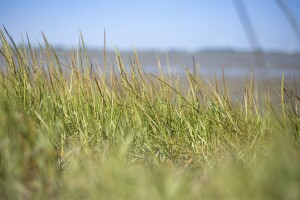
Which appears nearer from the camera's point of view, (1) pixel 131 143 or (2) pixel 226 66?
(1) pixel 131 143

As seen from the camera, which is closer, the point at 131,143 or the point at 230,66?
the point at 131,143

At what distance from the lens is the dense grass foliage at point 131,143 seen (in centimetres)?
120

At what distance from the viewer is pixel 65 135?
6.91 feet

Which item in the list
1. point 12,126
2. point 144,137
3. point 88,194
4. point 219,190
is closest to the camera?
point 219,190

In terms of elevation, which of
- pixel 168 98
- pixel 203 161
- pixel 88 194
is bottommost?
pixel 203 161

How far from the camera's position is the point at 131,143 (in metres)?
2.22

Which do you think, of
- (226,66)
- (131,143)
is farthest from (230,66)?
(131,143)

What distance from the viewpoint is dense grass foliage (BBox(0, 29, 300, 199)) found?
1.20m

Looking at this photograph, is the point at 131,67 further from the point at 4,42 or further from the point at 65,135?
the point at 4,42

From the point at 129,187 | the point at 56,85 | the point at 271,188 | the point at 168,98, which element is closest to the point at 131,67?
the point at 168,98

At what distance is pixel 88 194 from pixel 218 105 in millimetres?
1326

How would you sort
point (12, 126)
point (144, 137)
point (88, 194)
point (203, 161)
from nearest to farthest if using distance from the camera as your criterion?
point (88, 194) < point (12, 126) < point (203, 161) < point (144, 137)

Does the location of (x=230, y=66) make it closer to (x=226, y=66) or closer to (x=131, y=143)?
(x=226, y=66)

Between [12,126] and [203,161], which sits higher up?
[12,126]
